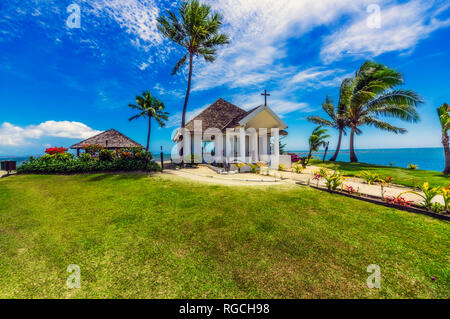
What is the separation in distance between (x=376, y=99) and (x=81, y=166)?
88.4 ft

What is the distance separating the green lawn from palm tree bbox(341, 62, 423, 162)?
17141mm

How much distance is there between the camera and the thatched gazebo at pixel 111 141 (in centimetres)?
1918

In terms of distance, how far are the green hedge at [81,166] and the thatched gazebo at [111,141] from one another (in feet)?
26.6

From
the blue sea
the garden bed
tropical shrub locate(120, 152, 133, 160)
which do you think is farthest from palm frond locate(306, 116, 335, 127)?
tropical shrub locate(120, 152, 133, 160)

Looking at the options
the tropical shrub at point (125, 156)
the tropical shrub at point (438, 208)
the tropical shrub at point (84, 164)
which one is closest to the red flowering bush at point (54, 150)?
the tropical shrub at point (84, 164)

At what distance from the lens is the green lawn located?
93.5 inches

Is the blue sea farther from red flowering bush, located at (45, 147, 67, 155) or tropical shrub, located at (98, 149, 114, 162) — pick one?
red flowering bush, located at (45, 147, 67, 155)

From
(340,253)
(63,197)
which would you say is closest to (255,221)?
(340,253)

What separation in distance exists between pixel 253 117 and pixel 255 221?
10.0 meters

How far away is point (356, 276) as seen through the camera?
253cm

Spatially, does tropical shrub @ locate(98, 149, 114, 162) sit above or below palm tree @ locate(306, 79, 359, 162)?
below

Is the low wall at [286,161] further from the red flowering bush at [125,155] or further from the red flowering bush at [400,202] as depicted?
the red flowering bush at [125,155]
